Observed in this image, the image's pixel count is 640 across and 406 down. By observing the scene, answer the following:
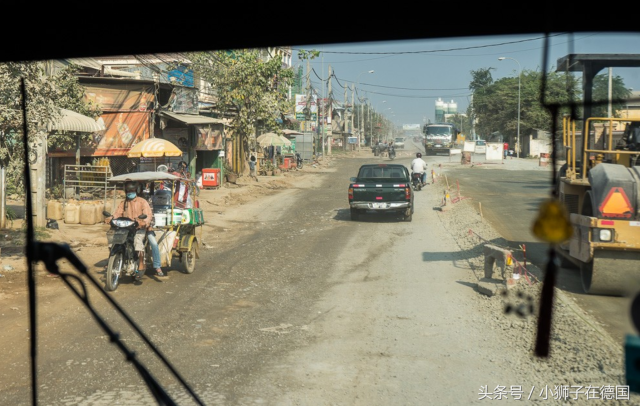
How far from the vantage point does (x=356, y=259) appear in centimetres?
1530

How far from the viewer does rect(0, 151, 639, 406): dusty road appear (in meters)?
7.18

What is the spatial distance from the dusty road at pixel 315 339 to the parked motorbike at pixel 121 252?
0.30 metres

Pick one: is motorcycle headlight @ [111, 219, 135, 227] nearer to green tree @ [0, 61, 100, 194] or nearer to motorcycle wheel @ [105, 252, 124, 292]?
motorcycle wheel @ [105, 252, 124, 292]

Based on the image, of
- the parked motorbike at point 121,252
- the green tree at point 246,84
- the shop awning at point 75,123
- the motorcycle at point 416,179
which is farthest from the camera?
the green tree at point 246,84

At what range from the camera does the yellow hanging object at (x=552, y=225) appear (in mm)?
2084

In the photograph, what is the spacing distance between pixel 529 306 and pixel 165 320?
27.3ft

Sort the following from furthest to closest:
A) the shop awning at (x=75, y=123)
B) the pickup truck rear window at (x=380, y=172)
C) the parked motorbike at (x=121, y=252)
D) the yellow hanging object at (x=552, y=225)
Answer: the pickup truck rear window at (x=380, y=172)
the shop awning at (x=75, y=123)
the parked motorbike at (x=121, y=252)
the yellow hanging object at (x=552, y=225)

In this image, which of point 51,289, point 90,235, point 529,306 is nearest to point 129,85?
point 90,235

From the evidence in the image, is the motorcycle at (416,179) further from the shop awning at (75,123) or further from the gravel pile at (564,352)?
the gravel pile at (564,352)

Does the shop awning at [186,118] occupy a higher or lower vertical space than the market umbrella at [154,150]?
higher

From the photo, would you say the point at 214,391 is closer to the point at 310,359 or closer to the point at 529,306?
the point at 310,359

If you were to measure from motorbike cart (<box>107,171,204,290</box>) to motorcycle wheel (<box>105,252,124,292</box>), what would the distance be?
1.09 m

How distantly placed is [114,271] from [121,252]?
37 cm

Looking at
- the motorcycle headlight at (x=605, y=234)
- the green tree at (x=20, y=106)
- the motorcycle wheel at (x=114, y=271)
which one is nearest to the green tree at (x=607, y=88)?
the motorcycle headlight at (x=605, y=234)
